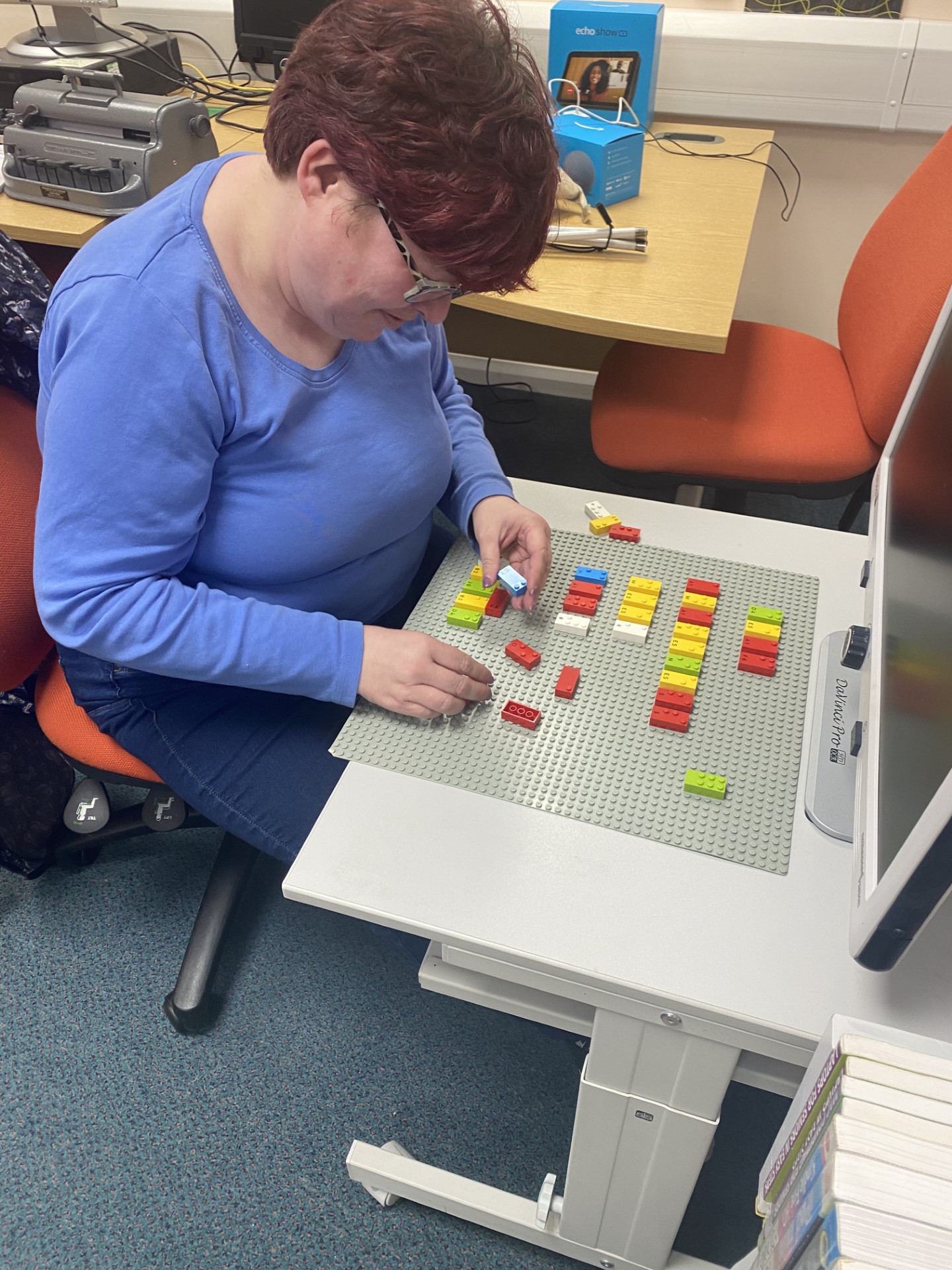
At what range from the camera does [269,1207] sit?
3.75ft

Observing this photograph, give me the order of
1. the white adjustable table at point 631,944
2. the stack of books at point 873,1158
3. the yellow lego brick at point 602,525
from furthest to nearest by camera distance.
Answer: the yellow lego brick at point 602,525, the white adjustable table at point 631,944, the stack of books at point 873,1158

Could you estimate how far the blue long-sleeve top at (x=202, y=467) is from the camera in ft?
2.52

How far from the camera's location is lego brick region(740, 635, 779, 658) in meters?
0.91

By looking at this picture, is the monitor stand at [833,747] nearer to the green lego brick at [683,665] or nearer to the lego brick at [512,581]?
the green lego brick at [683,665]

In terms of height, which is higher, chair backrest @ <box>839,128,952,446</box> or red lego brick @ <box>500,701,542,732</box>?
chair backrest @ <box>839,128,952,446</box>

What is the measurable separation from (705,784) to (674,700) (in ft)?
0.34

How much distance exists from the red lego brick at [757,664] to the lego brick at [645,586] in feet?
0.41

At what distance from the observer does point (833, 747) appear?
816mm

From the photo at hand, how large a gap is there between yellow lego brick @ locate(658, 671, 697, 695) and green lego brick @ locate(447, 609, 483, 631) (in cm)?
21

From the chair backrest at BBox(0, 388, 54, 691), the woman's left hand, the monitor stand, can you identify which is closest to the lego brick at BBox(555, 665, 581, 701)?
the woman's left hand

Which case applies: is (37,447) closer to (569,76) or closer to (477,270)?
(477,270)

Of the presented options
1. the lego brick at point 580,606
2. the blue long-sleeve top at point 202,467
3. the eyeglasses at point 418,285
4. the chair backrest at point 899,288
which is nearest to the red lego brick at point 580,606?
the lego brick at point 580,606

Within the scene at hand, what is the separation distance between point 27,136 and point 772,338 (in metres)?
1.46

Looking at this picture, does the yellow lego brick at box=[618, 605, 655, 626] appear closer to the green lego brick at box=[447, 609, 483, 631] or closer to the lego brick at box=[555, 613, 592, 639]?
the lego brick at box=[555, 613, 592, 639]
